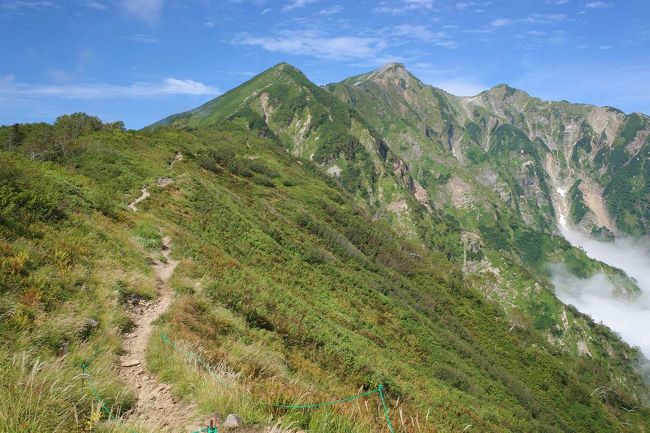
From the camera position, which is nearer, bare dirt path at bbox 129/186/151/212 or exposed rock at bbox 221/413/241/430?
exposed rock at bbox 221/413/241/430

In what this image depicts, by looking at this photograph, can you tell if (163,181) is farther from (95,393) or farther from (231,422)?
(231,422)

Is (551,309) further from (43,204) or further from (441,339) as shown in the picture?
(43,204)

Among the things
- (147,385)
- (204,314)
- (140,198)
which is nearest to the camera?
(147,385)

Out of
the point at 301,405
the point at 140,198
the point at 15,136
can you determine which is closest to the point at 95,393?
the point at 301,405

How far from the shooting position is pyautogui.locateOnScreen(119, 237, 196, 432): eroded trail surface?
21.9ft

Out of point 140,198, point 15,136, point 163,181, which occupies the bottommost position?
point 140,198

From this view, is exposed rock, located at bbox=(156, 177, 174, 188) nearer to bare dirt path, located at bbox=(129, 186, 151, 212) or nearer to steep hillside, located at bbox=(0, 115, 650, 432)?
steep hillside, located at bbox=(0, 115, 650, 432)

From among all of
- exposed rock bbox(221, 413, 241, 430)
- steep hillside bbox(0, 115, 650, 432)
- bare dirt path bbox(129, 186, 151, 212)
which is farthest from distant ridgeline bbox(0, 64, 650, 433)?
bare dirt path bbox(129, 186, 151, 212)

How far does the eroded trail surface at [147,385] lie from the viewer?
667 cm

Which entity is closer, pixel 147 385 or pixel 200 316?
pixel 147 385

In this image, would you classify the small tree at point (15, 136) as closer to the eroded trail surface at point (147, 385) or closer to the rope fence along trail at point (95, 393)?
the eroded trail surface at point (147, 385)

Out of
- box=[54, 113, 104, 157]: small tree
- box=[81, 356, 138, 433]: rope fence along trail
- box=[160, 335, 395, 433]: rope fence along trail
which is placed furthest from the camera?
box=[54, 113, 104, 157]: small tree

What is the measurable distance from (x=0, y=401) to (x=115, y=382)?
224 centimetres

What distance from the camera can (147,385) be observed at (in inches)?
323
